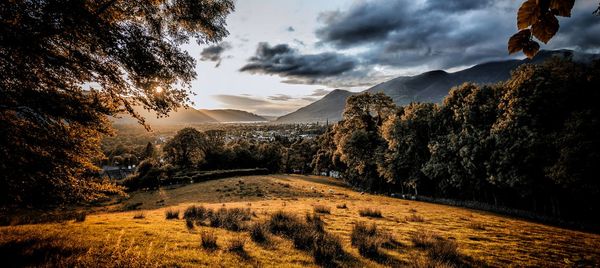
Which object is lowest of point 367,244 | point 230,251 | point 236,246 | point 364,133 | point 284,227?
point 284,227

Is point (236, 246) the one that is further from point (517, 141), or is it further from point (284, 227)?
point (517, 141)

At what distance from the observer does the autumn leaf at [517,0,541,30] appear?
5.53ft

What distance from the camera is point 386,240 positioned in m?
10.3

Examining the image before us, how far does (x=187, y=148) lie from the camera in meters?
72.4

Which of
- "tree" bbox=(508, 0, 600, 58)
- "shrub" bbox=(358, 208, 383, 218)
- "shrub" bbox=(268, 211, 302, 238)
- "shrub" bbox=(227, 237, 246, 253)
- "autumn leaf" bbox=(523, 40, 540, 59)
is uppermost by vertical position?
"tree" bbox=(508, 0, 600, 58)

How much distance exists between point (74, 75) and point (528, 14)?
456 inches

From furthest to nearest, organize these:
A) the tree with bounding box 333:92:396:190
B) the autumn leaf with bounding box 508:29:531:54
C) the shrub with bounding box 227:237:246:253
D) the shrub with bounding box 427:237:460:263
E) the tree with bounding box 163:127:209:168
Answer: the tree with bounding box 163:127:209:168 < the tree with bounding box 333:92:396:190 < the shrub with bounding box 227:237:246:253 < the shrub with bounding box 427:237:460:263 < the autumn leaf with bounding box 508:29:531:54

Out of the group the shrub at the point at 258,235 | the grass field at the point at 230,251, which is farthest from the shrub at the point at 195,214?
the shrub at the point at 258,235

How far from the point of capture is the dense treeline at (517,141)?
2164cm

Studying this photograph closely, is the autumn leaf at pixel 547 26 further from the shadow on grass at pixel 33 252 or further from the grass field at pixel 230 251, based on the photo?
the shadow on grass at pixel 33 252

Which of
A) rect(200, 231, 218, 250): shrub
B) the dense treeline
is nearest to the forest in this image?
the dense treeline

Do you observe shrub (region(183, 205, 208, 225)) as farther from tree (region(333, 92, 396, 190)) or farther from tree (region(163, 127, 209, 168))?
tree (region(163, 127, 209, 168))

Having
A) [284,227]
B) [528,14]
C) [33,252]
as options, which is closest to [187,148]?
[284,227]

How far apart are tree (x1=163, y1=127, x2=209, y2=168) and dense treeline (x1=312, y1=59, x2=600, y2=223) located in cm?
4913
